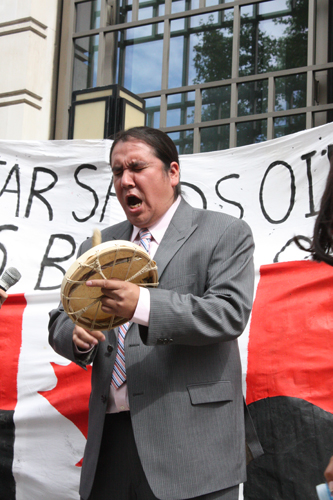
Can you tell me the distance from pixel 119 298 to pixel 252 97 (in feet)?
12.0

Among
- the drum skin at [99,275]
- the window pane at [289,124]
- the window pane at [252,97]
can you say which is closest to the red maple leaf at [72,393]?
the drum skin at [99,275]

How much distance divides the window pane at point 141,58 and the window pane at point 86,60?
30 centimetres

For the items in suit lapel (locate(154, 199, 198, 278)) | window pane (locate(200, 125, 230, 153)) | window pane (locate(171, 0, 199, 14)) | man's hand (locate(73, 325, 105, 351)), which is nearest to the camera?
man's hand (locate(73, 325, 105, 351))

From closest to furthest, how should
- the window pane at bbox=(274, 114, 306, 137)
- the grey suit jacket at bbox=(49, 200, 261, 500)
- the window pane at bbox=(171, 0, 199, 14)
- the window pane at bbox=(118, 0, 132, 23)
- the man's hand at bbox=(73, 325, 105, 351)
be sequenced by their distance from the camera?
the grey suit jacket at bbox=(49, 200, 261, 500), the man's hand at bbox=(73, 325, 105, 351), the window pane at bbox=(274, 114, 306, 137), the window pane at bbox=(171, 0, 199, 14), the window pane at bbox=(118, 0, 132, 23)

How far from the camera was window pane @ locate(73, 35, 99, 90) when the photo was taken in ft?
20.7

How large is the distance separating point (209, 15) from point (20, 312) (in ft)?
10.7

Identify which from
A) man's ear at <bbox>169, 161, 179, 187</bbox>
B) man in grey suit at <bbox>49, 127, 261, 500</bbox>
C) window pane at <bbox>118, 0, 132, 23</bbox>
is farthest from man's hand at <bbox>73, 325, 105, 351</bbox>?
window pane at <bbox>118, 0, 132, 23</bbox>

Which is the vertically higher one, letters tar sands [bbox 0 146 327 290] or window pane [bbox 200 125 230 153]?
window pane [bbox 200 125 230 153]

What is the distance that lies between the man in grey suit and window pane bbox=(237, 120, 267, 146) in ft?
9.21

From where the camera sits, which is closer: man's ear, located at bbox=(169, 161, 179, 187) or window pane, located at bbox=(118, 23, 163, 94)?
man's ear, located at bbox=(169, 161, 179, 187)

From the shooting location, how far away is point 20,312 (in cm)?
398

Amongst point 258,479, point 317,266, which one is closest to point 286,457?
point 258,479

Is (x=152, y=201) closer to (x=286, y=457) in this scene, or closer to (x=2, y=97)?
(x=286, y=457)

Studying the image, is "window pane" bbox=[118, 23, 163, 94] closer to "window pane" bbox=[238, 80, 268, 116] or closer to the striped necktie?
"window pane" bbox=[238, 80, 268, 116]
